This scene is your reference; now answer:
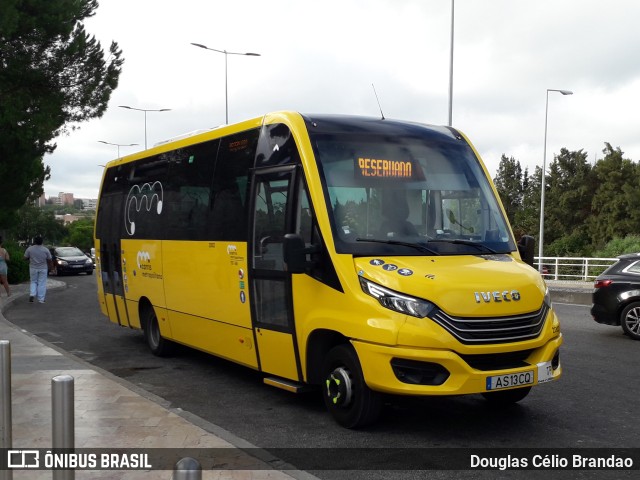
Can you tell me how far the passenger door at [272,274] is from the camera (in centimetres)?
675

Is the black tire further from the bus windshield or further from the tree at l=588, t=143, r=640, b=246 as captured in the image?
the tree at l=588, t=143, r=640, b=246

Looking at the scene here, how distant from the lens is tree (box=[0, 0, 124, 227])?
20375 millimetres

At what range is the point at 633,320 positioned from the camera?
451 inches

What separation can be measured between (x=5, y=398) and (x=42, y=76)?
63.6 feet

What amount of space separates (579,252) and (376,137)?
6096 cm

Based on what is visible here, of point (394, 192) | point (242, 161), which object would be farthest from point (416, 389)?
point (242, 161)

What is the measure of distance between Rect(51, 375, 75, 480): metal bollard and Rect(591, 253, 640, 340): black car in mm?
10112

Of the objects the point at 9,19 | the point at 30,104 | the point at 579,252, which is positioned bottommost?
the point at 579,252

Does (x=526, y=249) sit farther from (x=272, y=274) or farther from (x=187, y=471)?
(x=187, y=471)

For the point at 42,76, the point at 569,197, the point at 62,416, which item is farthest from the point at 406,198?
the point at 569,197

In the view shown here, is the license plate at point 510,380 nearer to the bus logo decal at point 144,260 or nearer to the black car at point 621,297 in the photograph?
the bus logo decal at point 144,260

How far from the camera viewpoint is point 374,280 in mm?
5812

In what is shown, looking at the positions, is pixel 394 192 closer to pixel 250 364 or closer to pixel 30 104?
pixel 250 364

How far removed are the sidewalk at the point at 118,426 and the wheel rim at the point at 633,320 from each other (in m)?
8.03
